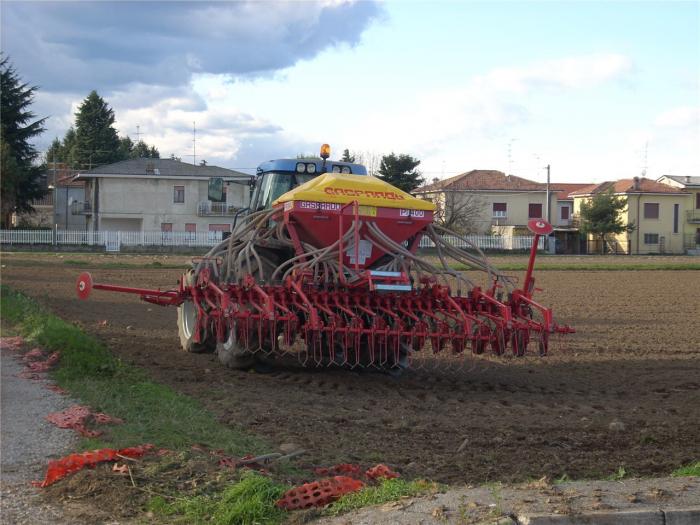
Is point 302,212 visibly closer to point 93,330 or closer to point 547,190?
point 93,330

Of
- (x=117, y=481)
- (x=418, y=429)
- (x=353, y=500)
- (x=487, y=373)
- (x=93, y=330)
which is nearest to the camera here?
(x=353, y=500)

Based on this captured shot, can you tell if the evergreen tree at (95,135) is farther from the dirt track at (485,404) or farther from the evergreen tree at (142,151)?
the dirt track at (485,404)

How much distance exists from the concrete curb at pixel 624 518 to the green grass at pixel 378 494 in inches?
31.1

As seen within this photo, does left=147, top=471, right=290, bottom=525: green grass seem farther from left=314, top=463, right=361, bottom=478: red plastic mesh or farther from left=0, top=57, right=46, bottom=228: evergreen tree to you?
left=0, top=57, right=46, bottom=228: evergreen tree

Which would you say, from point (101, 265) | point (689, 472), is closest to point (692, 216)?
point (101, 265)

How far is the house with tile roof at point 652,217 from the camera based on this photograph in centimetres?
6925

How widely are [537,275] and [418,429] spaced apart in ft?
89.2

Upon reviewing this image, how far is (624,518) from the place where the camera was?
477cm

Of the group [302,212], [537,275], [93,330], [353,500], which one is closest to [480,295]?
[302,212]

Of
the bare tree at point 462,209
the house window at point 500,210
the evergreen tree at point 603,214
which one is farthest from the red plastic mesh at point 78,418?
the house window at point 500,210

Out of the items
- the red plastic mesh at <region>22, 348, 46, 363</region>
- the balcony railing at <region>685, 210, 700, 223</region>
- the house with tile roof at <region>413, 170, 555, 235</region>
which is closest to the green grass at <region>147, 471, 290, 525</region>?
the red plastic mesh at <region>22, 348, 46, 363</region>

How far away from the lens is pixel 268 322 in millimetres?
9703

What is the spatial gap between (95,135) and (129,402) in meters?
79.0

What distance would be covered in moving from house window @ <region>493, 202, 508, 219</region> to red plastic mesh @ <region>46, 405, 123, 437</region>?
62.7 metres
